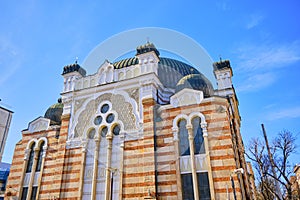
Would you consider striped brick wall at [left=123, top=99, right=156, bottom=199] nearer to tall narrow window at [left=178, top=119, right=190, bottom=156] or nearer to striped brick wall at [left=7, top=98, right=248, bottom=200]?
striped brick wall at [left=7, top=98, right=248, bottom=200]

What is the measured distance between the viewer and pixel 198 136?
15766 mm

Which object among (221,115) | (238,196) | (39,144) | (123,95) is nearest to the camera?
(238,196)

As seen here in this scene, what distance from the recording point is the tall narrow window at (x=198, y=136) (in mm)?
15395

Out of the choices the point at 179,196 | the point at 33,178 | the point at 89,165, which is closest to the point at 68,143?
the point at 89,165

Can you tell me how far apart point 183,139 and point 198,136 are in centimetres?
101

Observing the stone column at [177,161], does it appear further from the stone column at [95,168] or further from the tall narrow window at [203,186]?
the stone column at [95,168]

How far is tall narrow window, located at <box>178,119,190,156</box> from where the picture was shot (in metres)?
15.6

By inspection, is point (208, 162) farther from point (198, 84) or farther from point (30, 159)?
point (30, 159)

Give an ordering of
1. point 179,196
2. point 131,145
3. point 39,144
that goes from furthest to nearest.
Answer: point 39,144 < point 131,145 < point 179,196

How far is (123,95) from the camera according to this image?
18656mm

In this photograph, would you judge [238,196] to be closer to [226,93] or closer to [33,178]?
[226,93]

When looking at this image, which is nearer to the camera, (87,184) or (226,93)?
(87,184)

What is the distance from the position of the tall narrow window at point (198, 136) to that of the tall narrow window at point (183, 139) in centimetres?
54

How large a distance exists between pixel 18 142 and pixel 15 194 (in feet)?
15.1
